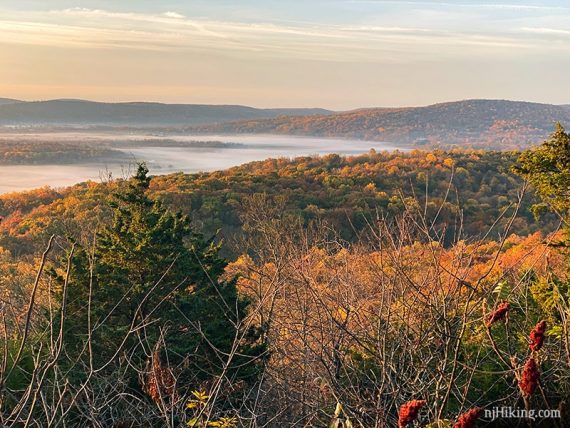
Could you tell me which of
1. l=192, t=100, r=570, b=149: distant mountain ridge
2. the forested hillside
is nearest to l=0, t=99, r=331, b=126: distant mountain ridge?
l=192, t=100, r=570, b=149: distant mountain ridge

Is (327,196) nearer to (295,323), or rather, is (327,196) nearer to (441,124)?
(295,323)

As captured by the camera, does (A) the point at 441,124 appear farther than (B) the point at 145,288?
Yes

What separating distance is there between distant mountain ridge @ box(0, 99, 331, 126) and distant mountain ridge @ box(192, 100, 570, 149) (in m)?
11.8

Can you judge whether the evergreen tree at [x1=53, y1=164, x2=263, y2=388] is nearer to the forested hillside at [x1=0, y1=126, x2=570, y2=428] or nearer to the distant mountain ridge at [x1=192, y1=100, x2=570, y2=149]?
the forested hillside at [x1=0, y1=126, x2=570, y2=428]

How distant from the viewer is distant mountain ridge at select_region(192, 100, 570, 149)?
139625 millimetres

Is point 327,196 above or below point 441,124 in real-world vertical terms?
below

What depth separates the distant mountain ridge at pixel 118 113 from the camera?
16538 cm

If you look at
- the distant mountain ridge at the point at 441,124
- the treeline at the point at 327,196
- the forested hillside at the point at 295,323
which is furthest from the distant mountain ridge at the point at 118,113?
the forested hillside at the point at 295,323

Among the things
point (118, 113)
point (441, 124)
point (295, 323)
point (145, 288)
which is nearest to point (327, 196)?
point (145, 288)

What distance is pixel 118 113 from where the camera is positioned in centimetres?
17450

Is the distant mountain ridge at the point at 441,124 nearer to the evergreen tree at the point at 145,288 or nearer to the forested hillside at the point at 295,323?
the forested hillside at the point at 295,323

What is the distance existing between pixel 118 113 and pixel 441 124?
310 ft

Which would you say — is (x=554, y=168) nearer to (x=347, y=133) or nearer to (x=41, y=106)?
(x=347, y=133)

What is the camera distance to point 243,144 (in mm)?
158500
